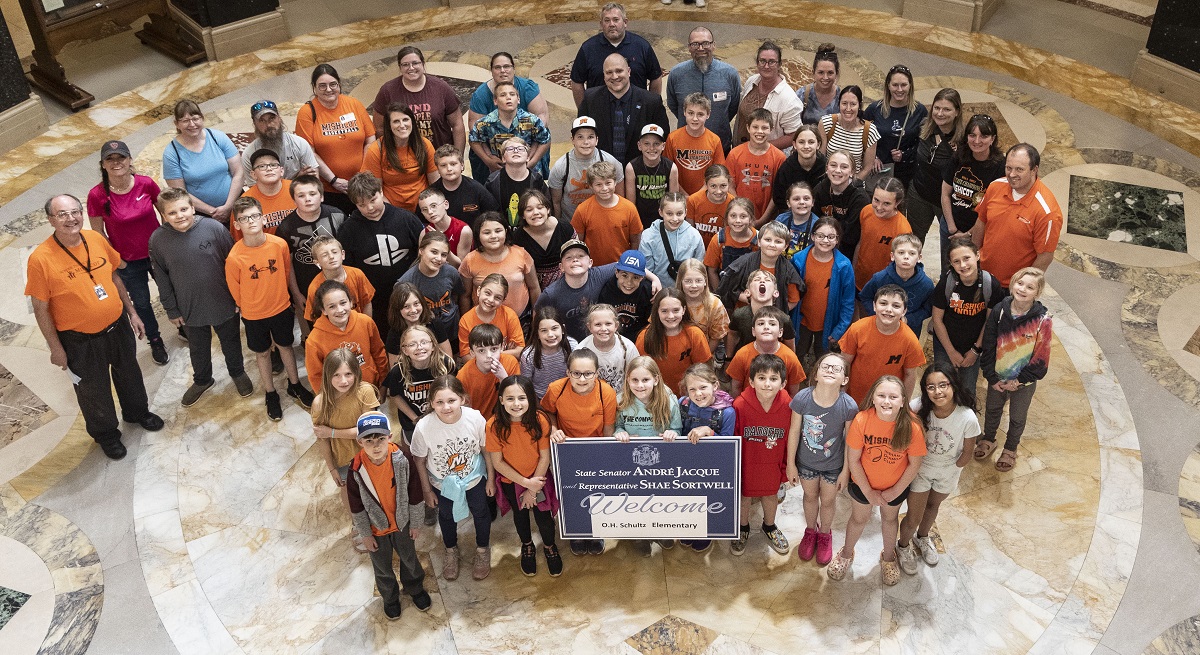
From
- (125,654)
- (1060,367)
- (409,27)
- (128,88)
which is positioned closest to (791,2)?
(409,27)

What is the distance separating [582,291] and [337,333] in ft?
4.82

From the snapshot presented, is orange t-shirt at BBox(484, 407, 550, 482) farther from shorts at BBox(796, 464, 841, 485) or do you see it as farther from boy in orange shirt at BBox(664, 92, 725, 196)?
boy in orange shirt at BBox(664, 92, 725, 196)

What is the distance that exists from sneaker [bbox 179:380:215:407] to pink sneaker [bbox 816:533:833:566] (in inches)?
173

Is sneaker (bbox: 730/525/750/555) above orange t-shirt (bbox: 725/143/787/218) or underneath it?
underneath

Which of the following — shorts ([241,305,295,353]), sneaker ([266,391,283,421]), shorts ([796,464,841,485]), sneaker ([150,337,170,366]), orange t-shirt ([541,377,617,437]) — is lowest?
sneaker ([266,391,283,421])

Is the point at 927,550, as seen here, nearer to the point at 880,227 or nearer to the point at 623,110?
the point at 880,227

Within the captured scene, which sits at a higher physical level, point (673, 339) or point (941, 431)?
point (673, 339)

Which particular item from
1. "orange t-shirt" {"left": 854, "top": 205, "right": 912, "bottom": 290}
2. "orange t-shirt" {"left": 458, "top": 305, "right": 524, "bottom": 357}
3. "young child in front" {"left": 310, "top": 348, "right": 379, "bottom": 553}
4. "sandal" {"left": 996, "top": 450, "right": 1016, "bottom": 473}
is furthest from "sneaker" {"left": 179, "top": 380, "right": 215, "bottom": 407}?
"sandal" {"left": 996, "top": 450, "right": 1016, "bottom": 473}

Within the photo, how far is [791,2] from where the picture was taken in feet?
41.2

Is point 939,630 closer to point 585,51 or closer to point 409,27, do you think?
point 585,51

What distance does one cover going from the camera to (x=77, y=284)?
6.32m

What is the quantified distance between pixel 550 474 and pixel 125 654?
2531 millimetres

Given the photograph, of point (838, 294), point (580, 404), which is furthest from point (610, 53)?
point (580, 404)

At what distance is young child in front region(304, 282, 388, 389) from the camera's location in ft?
19.5
